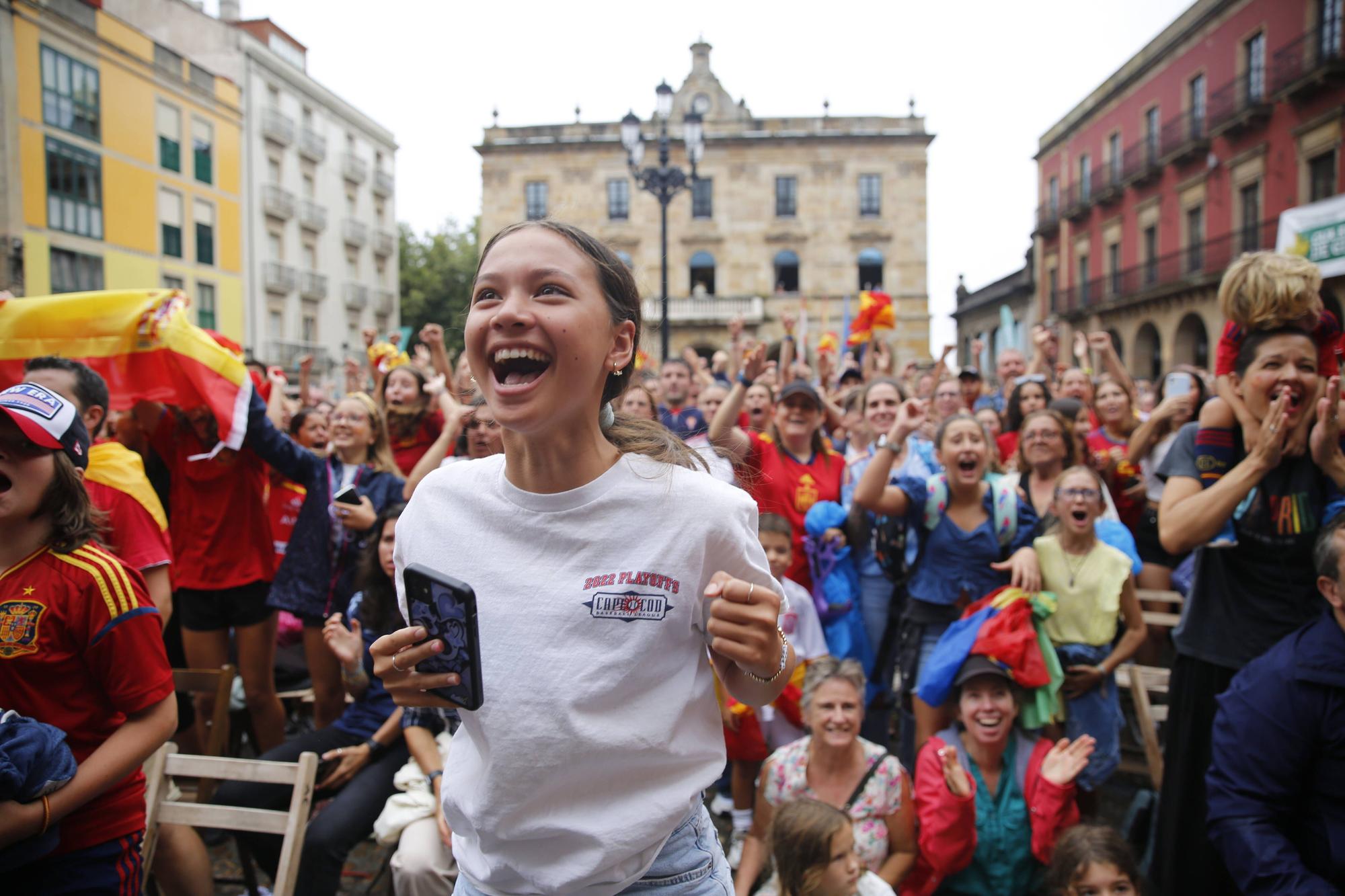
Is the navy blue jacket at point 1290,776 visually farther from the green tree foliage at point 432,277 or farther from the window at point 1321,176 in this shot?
the green tree foliage at point 432,277

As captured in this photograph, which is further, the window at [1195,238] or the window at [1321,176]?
the window at [1195,238]

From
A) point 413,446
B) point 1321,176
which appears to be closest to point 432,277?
point 1321,176

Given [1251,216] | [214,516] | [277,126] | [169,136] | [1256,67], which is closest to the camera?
[214,516]

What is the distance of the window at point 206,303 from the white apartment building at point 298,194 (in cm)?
157

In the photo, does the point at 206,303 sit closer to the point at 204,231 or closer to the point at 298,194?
the point at 204,231

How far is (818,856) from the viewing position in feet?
9.00

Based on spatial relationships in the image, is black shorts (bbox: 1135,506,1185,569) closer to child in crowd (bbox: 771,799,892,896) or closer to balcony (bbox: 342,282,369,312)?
child in crowd (bbox: 771,799,892,896)

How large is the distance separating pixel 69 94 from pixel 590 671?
2668cm

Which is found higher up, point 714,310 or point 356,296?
point 356,296

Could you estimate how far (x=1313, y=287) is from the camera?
8.35ft

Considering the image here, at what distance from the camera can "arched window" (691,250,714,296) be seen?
35.7 meters

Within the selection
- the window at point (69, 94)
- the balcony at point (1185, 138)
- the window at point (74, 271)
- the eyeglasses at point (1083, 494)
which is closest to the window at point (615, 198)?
the window at point (69, 94)

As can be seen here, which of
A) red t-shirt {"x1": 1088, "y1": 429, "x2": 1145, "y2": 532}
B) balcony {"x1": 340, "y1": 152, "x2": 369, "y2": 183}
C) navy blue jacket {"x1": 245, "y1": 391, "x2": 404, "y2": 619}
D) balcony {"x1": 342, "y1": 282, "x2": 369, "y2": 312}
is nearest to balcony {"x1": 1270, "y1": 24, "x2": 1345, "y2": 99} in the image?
red t-shirt {"x1": 1088, "y1": 429, "x2": 1145, "y2": 532}

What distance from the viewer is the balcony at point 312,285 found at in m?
31.5
